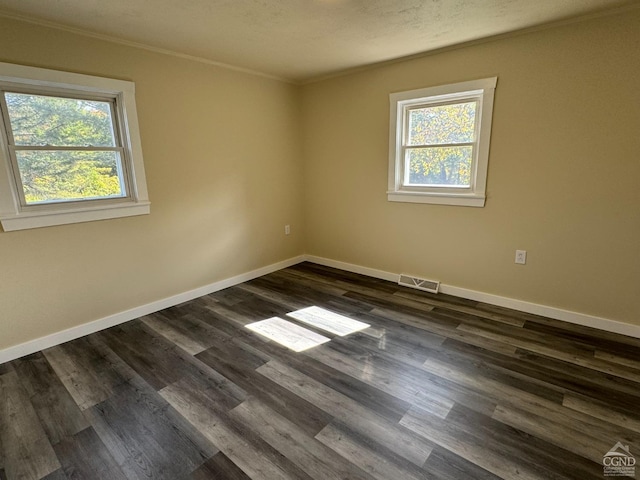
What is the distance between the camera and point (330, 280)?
12.7 ft

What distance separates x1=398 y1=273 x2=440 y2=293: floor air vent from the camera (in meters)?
3.42

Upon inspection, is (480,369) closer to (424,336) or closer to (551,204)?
(424,336)

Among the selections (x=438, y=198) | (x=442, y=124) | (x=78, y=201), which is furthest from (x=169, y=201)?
(x=442, y=124)

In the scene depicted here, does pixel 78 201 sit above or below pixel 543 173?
below

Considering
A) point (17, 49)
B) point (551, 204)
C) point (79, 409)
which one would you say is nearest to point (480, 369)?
point (551, 204)

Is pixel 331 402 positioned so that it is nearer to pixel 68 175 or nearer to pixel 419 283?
pixel 419 283

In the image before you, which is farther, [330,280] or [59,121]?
[330,280]

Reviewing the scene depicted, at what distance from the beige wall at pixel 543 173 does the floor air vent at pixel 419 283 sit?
0.25 ft

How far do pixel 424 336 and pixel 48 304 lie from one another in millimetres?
2979

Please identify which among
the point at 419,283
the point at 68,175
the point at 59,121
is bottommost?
the point at 419,283

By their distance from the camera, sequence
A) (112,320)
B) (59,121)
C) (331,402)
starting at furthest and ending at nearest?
(112,320)
(59,121)
(331,402)

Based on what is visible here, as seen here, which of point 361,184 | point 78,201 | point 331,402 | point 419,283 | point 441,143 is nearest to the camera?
point 331,402

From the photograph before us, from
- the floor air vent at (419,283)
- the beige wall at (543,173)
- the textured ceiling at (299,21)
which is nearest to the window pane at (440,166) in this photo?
the beige wall at (543,173)

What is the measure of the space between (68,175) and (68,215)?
33 centimetres
